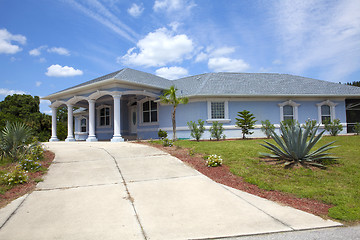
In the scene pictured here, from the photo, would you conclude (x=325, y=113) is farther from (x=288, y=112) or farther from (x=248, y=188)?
(x=248, y=188)

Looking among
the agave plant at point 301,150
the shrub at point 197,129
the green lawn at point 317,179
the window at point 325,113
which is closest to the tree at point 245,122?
the shrub at point 197,129

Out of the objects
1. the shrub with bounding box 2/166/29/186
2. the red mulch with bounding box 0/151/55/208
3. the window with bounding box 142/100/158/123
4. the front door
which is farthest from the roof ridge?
the shrub with bounding box 2/166/29/186

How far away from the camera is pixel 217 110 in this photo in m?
17.1

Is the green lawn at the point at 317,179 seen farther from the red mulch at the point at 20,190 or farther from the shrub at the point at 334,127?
the shrub at the point at 334,127

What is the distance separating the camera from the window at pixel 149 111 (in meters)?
18.6

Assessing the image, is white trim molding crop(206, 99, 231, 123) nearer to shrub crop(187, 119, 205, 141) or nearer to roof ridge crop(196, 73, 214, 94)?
shrub crop(187, 119, 205, 141)

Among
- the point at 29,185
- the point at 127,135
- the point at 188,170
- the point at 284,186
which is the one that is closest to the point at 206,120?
the point at 127,135

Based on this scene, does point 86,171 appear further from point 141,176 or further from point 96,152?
point 96,152

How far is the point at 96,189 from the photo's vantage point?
5.90m

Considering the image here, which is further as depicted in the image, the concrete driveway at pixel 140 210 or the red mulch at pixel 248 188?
the red mulch at pixel 248 188

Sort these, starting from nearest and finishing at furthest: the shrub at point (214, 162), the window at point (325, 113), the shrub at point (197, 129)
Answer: the shrub at point (214, 162)
the shrub at point (197, 129)
the window at point (325, 113)

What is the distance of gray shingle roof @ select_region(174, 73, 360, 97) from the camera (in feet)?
57.1

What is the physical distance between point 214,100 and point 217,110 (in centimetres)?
73

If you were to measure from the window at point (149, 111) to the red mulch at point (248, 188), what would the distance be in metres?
9.74
